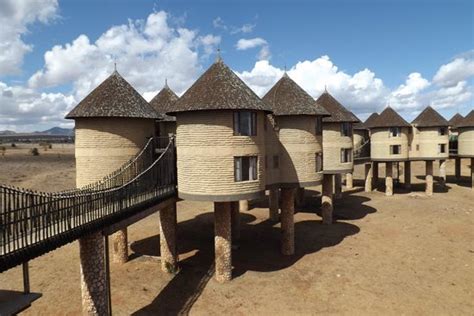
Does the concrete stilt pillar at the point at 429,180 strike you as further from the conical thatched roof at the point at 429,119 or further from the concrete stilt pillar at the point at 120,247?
the concrete stilt pillar at the point at 120,247

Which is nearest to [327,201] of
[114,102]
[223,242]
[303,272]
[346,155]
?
[346,155]

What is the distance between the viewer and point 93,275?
1905cm

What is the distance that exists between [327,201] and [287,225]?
1023cm

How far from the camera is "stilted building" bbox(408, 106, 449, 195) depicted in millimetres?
51844

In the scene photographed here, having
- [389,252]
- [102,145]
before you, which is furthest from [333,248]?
[102,145]

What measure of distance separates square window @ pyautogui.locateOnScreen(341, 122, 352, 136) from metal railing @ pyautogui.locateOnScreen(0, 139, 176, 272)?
68.8ft

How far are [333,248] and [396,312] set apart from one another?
399 inches

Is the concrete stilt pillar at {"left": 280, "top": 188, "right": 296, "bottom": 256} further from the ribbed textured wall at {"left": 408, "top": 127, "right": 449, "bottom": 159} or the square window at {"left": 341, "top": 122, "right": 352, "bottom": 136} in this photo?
the ribbed textured wall at {"left": 408, "top": 127, "right": 449, "bottom": 159}

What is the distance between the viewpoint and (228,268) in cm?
2461

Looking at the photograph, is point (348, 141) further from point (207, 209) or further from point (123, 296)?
point (123, 296)

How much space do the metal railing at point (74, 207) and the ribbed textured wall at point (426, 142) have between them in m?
40.6

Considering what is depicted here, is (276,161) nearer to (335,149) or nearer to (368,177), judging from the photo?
(335,149)

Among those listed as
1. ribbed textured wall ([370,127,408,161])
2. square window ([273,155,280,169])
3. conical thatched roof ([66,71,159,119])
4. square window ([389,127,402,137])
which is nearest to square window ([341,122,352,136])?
square window ([273,155,280,169])

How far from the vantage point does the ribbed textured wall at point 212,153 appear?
22.8m
